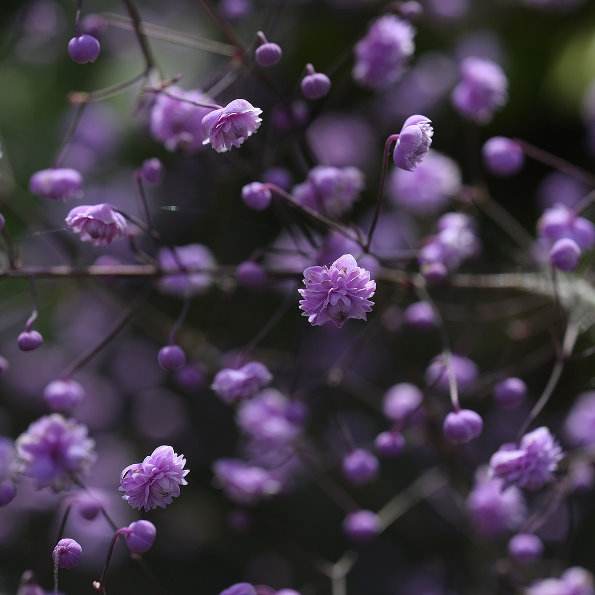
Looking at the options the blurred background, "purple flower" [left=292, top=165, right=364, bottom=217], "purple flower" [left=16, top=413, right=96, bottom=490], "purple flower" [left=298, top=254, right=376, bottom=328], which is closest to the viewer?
"purple flower" [left=298, top=254, right=376, bottom=328]

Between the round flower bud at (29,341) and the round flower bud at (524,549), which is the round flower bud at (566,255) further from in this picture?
the round flower bud at (29,341)

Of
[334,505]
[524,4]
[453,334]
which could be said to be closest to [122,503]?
[334,505]

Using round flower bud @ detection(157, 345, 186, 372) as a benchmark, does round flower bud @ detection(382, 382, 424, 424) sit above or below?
below

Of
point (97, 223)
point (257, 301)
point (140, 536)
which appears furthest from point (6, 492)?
point (257, 301)

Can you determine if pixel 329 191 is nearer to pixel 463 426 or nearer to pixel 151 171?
pixel 151 171

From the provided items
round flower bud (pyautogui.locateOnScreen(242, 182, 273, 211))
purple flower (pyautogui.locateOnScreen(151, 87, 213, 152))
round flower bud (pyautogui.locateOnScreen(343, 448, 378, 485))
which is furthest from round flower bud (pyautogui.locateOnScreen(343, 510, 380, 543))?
purple flower (pyautogui.locateOnScreen(151, 87, 213, 152))

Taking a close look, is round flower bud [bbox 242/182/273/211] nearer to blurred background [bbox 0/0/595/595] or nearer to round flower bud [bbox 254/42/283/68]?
round flower bud [bbox 254/42/283/68]
